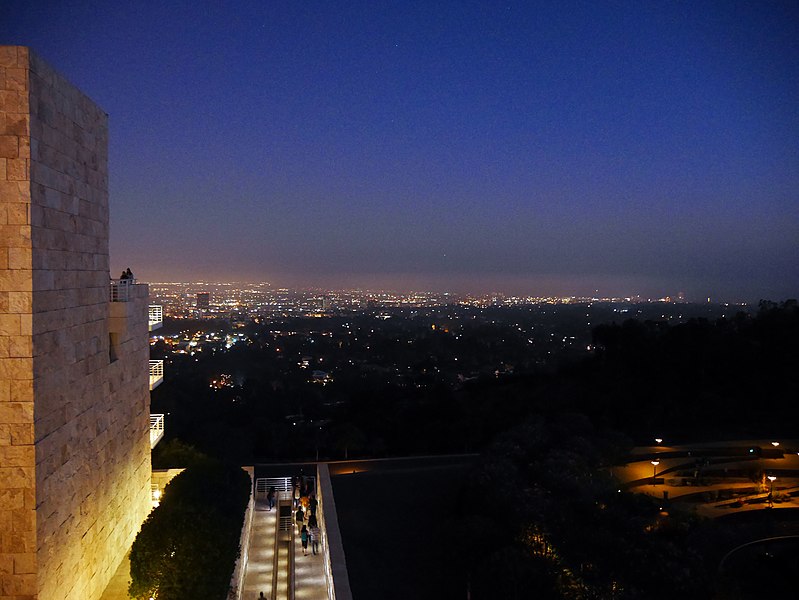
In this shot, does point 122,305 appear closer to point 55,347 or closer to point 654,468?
point 55,347

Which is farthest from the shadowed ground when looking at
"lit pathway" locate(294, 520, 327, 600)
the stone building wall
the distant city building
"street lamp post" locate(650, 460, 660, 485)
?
the distant city building

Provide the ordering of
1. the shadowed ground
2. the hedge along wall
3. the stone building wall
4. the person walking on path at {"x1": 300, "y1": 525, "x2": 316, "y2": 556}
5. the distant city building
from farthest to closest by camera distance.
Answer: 1. the distant city building
2. the person walking on path at {"x1": 300, "y1": 525, "x2": 316, "y2": 556}
3. the shadowed ground
4. the hedge along wall
5. the stone building wall

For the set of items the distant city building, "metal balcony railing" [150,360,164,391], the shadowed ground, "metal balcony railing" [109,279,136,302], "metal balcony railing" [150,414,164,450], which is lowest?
the shadowed ground

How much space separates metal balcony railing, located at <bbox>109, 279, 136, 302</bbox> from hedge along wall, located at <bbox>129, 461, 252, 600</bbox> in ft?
10.1

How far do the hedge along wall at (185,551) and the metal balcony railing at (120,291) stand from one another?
308cm

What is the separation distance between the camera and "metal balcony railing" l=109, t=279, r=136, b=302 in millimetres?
8555

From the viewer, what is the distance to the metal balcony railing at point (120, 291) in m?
8.55

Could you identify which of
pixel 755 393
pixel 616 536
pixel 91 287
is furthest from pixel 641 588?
pixel 755 393

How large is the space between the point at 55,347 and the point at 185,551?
336 cm

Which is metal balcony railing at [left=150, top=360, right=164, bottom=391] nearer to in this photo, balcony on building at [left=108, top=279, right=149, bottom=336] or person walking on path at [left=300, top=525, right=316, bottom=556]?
balcony on building at [left=108, top=279, right=149, bottom=336]

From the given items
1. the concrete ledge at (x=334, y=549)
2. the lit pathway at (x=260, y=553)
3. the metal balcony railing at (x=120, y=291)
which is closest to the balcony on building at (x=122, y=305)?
the metal balcony railing at (x=120, y=291)

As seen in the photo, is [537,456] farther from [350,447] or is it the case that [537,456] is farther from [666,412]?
[666,412]

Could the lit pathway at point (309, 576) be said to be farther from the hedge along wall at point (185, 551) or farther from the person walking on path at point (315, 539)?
the hedge along wall at point (185, 551)

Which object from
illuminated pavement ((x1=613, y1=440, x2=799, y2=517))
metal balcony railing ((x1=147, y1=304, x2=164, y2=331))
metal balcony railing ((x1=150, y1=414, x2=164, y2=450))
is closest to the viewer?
metal balcony railing ((x1=147, y1=304, x2=164, y2=331))
